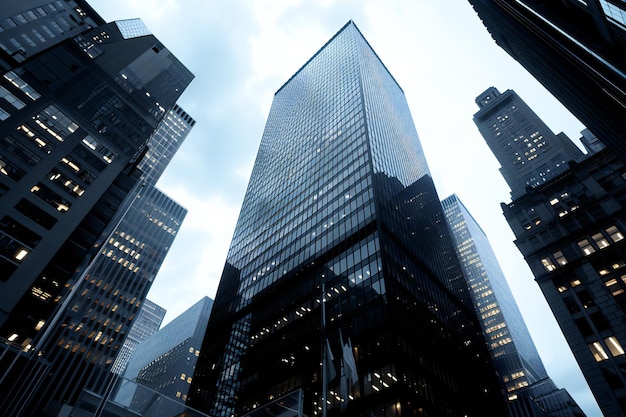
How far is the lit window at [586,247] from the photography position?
2289 inches

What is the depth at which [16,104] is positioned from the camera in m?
57.4

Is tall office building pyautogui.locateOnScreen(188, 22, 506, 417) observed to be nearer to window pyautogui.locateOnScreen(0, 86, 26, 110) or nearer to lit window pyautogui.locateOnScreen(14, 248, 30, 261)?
lit window pyautogui.locateOnScreen(14, 248, 30, 261)

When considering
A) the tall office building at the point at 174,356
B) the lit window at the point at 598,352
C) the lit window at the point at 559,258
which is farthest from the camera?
the tall office building at the point at 174,356

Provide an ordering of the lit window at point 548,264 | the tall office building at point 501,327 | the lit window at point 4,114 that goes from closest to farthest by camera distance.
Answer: the lit window at point 4,114
the lit window at point 548,264
the tall office building at point 501,327

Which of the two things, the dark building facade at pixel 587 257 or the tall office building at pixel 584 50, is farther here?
the dark building facade at pixel 587 257

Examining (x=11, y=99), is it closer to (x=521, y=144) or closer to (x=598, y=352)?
(x=598, y=352)

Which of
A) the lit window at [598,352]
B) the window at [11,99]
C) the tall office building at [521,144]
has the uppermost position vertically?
the tall office building at [521,144]

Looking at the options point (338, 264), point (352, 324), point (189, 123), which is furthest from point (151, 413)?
point (189, 123)

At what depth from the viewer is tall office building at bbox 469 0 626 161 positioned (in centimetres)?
3115

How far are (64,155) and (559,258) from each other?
87395mm

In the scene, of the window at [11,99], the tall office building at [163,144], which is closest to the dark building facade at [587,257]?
the window at [11,99]

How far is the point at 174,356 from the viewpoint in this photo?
133 m

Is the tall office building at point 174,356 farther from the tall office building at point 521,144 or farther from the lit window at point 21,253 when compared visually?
the tall office building at point 521,144

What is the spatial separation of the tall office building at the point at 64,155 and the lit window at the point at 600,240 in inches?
3278
